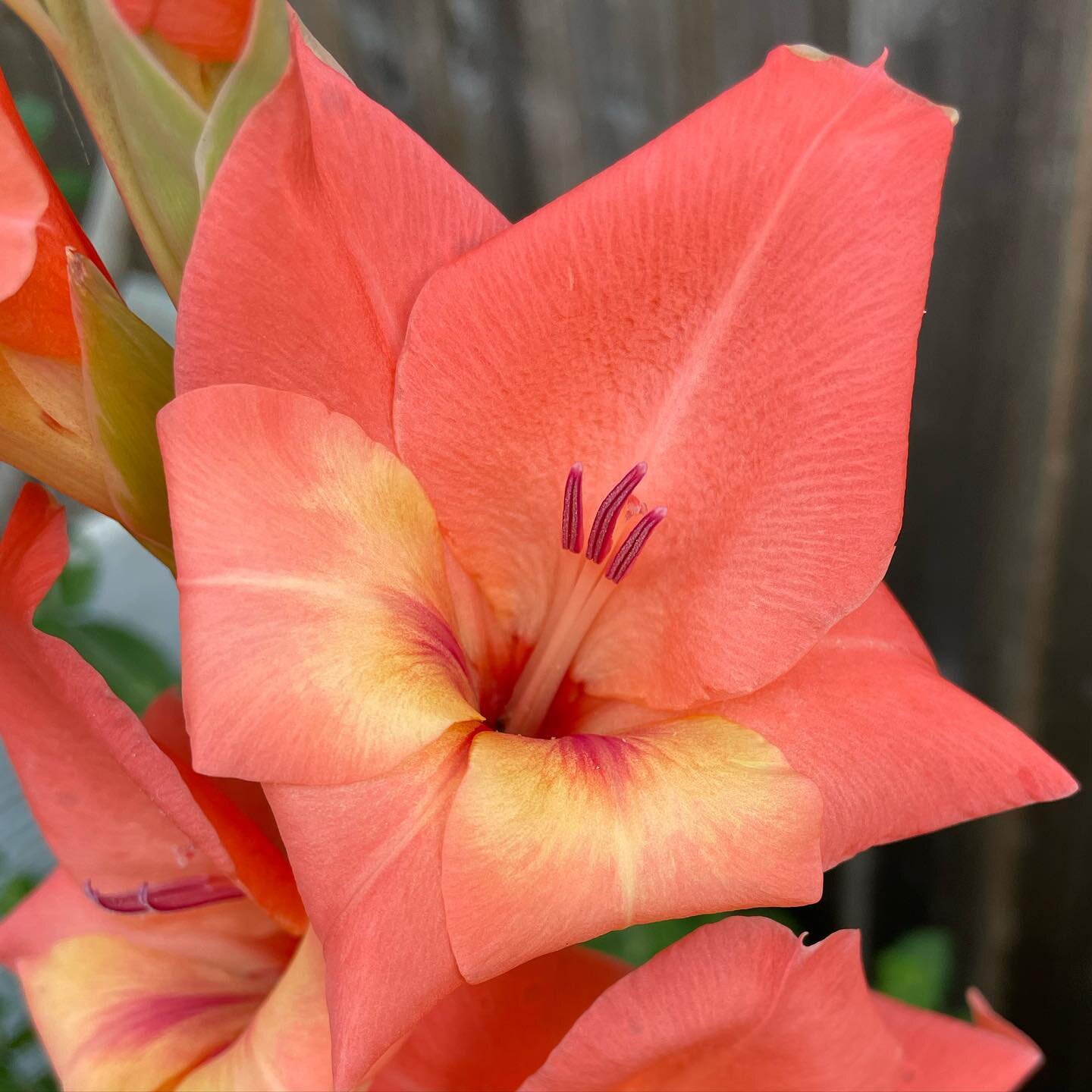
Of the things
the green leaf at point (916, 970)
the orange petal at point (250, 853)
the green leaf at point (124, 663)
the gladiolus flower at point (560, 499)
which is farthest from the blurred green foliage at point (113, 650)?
the green leaf at point (916, 970)

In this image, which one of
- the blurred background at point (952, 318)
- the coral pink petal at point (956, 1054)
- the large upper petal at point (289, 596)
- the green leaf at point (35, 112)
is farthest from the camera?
the blurred background at point (952, 318)

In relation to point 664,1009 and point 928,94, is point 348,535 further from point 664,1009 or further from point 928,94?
point 928,94

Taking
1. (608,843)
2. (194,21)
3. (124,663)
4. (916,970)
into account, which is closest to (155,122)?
(194,21)

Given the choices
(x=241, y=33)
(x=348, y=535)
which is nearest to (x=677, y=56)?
(x=241, y=33)

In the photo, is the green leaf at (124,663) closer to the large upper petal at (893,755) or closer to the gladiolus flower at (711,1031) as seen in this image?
the gladiolus flower at (711,1031)

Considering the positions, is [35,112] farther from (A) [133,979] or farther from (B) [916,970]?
(B) [916,970]

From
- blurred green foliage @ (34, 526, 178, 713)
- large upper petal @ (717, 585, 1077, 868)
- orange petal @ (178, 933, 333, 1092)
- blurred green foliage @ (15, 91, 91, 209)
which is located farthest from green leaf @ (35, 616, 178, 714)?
large upper petal @ (717, 585, 1077, 868)

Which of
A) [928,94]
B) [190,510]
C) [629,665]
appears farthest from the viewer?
[928,94]
